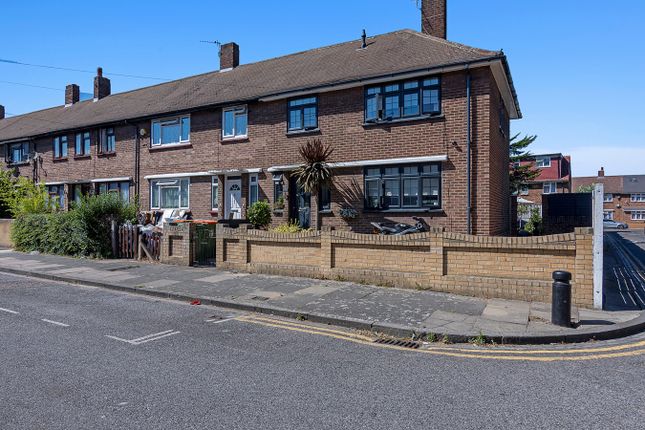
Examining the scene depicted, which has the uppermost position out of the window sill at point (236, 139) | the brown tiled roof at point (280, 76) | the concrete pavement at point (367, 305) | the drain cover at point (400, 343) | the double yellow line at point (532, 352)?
the brown tiled roof at point (280, 76)

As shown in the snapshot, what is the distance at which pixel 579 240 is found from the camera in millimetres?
8102

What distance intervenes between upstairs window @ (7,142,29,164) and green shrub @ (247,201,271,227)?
776 inches

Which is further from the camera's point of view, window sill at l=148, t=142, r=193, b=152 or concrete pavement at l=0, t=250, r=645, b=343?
window sill at l=148, t=142, r=193, b=152

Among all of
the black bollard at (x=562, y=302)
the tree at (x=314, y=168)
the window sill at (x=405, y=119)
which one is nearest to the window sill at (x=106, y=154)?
the tree at (x=314, y=168)

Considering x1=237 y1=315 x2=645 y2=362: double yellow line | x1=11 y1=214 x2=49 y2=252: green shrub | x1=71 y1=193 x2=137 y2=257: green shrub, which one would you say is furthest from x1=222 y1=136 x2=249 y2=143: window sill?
x1=237 y1=315 x2=645 y2=362: double yellow line

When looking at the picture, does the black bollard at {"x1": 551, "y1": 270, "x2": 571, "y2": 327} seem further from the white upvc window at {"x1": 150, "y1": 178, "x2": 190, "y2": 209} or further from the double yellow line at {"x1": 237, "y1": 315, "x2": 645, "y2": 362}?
the white upvc window at {"x1": 150, "y1": 178, "x2": 190, "y2": 209}

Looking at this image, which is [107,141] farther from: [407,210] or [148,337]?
[148,337]

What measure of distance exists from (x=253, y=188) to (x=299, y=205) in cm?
249

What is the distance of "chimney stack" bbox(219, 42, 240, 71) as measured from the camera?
23.3 meters

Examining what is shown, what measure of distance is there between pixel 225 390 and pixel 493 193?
11.9 metres

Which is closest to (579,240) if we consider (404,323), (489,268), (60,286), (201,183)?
(489,268)

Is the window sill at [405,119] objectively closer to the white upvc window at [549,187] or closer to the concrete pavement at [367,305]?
the concrete pavement at [367,305]

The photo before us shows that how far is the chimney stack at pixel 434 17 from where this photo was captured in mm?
16984

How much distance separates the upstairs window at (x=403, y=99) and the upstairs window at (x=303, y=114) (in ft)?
7.15
